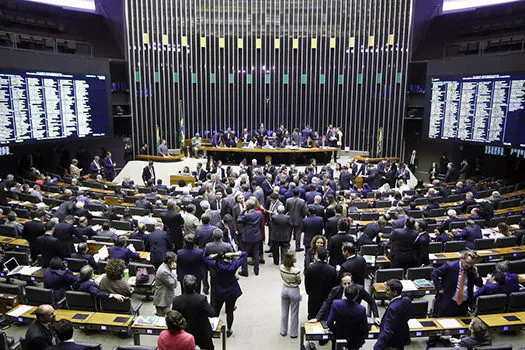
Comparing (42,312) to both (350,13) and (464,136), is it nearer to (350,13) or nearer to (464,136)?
(464,136)

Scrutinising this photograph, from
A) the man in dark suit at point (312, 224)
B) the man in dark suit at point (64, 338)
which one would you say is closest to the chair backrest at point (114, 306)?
the man in dark suit at point (64, 338)

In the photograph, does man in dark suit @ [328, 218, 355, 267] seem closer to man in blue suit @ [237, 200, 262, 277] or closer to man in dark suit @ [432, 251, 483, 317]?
man in dark suit @ [432, 251, 483, 317]

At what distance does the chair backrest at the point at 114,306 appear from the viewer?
5.25 metres

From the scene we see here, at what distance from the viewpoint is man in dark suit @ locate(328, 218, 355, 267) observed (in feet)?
19.7

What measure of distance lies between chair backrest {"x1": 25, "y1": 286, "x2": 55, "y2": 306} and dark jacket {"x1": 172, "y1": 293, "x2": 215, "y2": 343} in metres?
2.06

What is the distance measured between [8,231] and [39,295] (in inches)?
130

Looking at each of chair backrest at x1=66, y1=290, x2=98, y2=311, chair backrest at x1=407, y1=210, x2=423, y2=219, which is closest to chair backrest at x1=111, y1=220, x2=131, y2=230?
chair backrest at x1=66, y1=290, x2=98, y2=311

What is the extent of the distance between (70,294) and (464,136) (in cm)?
1335

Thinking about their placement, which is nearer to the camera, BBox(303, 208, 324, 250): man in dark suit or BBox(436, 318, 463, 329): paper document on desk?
BBox(436, 318, 463, 329): paper document on desk

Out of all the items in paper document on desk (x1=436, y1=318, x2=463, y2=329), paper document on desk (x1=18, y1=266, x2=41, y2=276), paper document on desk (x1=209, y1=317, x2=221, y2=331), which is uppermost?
paper document on desk (x1=209, y1=317, x2=221, y2=331)

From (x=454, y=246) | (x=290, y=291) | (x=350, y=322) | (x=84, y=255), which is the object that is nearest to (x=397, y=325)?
(x=350, y=322)

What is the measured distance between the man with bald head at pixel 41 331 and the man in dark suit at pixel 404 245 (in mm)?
4713

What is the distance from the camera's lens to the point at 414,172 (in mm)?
18438

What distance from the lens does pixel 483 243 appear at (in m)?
7.59
